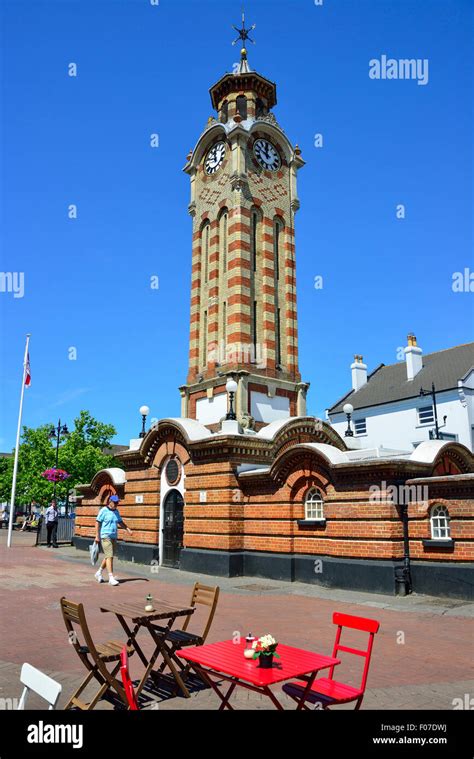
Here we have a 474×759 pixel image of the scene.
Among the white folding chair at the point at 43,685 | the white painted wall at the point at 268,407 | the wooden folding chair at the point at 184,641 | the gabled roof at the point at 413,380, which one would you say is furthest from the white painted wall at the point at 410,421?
the white folding chair at the point at 43,685

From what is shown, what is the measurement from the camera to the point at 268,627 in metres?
9.41

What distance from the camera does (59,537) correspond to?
107 ft

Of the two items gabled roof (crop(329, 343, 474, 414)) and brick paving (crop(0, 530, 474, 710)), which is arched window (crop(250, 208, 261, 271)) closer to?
brick paving (crop(0, 530, 474, 710))

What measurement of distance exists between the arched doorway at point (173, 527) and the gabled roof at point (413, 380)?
→ 23.5 metres

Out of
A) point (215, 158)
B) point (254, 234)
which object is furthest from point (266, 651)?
point (215, 158)

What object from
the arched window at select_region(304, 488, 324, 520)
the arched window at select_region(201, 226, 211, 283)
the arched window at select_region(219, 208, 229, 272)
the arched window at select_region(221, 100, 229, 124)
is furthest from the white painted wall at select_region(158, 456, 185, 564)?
the arched window at select_region(221, 100, 229, 124)

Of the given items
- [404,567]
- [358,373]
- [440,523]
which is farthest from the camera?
[358,373]

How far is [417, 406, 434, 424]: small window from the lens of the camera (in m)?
37.6

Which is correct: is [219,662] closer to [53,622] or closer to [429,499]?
[53,622]

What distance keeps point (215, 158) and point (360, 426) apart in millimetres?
25118

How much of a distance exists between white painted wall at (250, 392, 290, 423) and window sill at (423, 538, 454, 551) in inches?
349

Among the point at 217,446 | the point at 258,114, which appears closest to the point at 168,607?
the point at 217,446

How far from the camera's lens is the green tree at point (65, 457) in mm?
41375

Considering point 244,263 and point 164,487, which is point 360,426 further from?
point 164,487
